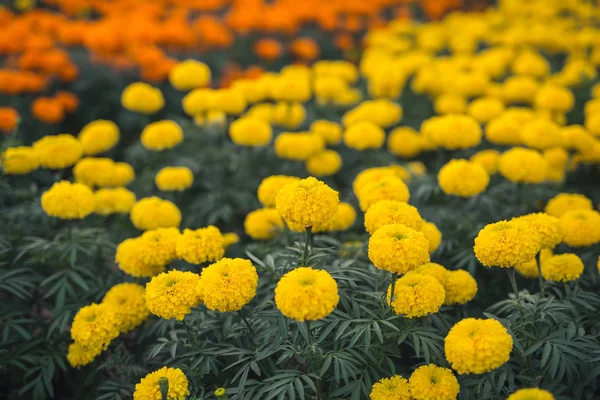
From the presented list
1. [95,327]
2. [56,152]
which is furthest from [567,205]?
[56,152]

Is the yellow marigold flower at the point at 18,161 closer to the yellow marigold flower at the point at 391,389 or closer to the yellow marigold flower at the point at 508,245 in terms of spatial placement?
the yellow marigold flower at the point at 391,389

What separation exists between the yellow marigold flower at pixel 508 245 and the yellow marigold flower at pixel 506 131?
2005mm

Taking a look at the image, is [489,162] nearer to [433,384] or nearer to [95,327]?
[433,384]

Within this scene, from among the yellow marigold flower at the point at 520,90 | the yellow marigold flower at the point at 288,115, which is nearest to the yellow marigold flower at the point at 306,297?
the yellow marigold flower at the point at 288,115

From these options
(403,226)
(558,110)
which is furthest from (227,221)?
(558,110)

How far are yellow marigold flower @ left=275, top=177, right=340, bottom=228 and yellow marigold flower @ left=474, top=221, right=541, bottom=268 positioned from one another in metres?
0.66

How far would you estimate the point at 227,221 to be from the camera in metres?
4.23

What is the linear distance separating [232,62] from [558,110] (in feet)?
14.6

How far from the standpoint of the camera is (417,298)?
7.89 ft

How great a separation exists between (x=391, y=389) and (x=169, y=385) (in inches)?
36.9

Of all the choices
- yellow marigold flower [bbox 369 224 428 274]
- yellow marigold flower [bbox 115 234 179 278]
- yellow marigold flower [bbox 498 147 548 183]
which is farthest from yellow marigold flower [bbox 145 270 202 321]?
yellow marigold flower [bbox 498 147 548 183]

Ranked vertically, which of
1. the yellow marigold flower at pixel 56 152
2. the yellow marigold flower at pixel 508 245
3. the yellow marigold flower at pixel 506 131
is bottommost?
the yellow marigold flower at pixel 56 152

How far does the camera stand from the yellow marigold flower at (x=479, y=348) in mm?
2102

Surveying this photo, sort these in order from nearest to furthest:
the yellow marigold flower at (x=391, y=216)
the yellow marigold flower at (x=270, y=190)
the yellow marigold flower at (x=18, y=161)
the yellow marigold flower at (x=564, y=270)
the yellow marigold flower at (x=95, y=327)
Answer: the yellow marigold flower at (x=391, y=216)
the yellow marigold flower at (x=95, y=327)
the yellow marigold flower at (x=564, y=270)
the yellow marigold flower at (x=270, y=190)
the yellow marigold flower at (x=18, y=161)
